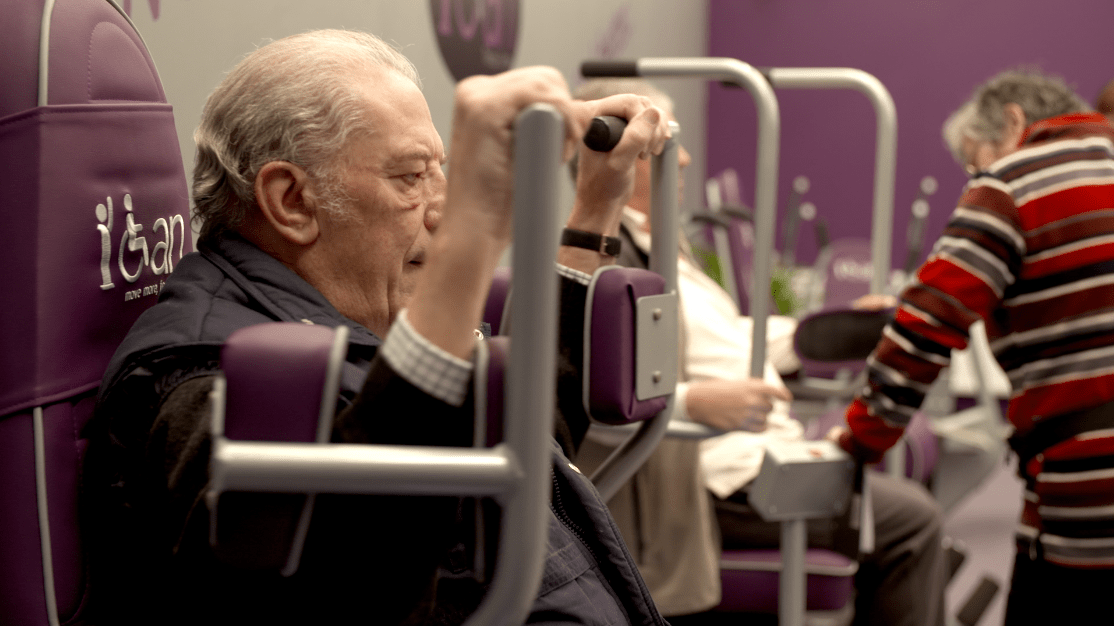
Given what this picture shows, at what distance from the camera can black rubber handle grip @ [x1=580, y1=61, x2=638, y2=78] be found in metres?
1.77

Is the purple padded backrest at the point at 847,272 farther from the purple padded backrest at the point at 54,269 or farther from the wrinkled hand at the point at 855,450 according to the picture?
the purple padded backrest at the point at 54,269

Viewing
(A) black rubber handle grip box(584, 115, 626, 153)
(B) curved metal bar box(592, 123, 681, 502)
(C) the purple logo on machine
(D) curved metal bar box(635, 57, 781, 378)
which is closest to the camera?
(A) black rubber handle grip box(584, 115, 626, 153)

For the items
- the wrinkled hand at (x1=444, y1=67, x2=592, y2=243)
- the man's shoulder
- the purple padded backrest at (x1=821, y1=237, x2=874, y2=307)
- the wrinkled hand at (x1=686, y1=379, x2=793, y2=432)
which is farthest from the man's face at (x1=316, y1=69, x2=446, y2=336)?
the purple padded backrest at (x1=821, y1=237, x2=874, y2=307)

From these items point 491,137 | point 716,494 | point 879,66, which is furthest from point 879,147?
point 879,66

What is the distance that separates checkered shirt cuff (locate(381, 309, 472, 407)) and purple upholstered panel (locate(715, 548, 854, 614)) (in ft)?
4.25

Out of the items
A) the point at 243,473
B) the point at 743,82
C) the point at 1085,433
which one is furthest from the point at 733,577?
the point at 243,473

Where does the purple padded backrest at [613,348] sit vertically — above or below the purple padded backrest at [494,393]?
below

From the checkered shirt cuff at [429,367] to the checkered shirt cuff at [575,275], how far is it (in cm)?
49

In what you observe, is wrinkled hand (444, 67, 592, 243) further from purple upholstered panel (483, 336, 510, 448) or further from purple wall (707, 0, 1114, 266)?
purple wall (707, 0, 1114, 266)

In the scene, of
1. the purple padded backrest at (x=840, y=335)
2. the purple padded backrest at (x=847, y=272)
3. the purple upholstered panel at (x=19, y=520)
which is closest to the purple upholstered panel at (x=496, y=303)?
the purple upholstered panel at (x=19, y=520)

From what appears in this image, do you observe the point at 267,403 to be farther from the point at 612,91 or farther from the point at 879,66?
the point at 879,66

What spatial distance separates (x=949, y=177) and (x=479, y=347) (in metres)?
5.07

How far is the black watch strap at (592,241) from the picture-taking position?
1.18m

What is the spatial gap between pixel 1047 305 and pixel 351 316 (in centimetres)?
117
